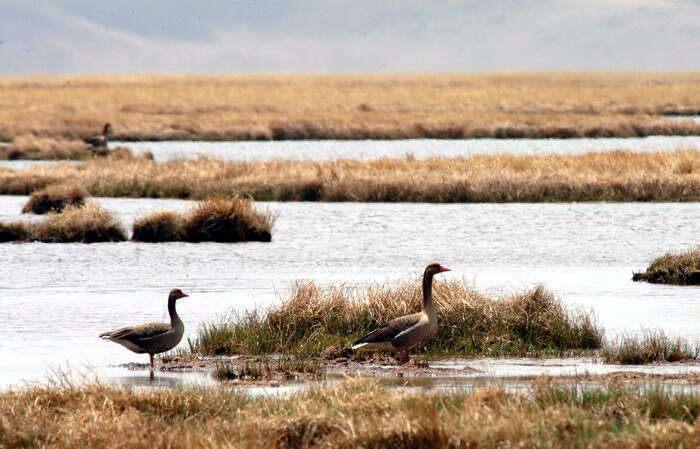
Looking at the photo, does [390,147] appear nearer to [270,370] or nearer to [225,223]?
[225,223]

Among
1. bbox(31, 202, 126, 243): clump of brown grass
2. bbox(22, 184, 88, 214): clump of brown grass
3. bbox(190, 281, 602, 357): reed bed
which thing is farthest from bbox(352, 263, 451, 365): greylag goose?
bbox(22, 184, 88, 214): clump of brown grass

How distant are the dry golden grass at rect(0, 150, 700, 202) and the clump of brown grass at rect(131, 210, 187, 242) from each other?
338 inches

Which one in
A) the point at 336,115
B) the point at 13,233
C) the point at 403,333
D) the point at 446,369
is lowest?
the point at 446,369

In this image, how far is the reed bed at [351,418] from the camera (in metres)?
9.38

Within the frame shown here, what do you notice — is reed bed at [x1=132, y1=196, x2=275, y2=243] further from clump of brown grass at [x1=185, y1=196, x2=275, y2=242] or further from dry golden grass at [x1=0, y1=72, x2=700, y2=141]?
dry golden grass at [x1=0, y1=72, x2=700, y2=141]

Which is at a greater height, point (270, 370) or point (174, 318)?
point (174, 318)

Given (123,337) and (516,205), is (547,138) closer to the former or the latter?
(516,205)

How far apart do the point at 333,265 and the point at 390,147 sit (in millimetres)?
44542

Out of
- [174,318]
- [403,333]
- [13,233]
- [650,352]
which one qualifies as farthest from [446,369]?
[13,233]

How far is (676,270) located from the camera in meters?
22.2

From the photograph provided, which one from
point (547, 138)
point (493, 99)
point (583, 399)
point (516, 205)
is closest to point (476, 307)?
point (583, 399)

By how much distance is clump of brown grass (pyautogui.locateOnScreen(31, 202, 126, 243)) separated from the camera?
3120 centimetres

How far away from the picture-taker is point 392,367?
571 inches

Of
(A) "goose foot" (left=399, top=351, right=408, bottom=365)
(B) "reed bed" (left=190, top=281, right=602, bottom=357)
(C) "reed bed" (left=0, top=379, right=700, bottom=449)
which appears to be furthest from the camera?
(B) "reed bed" (left=190, top=281, right=602, bottom=357)
